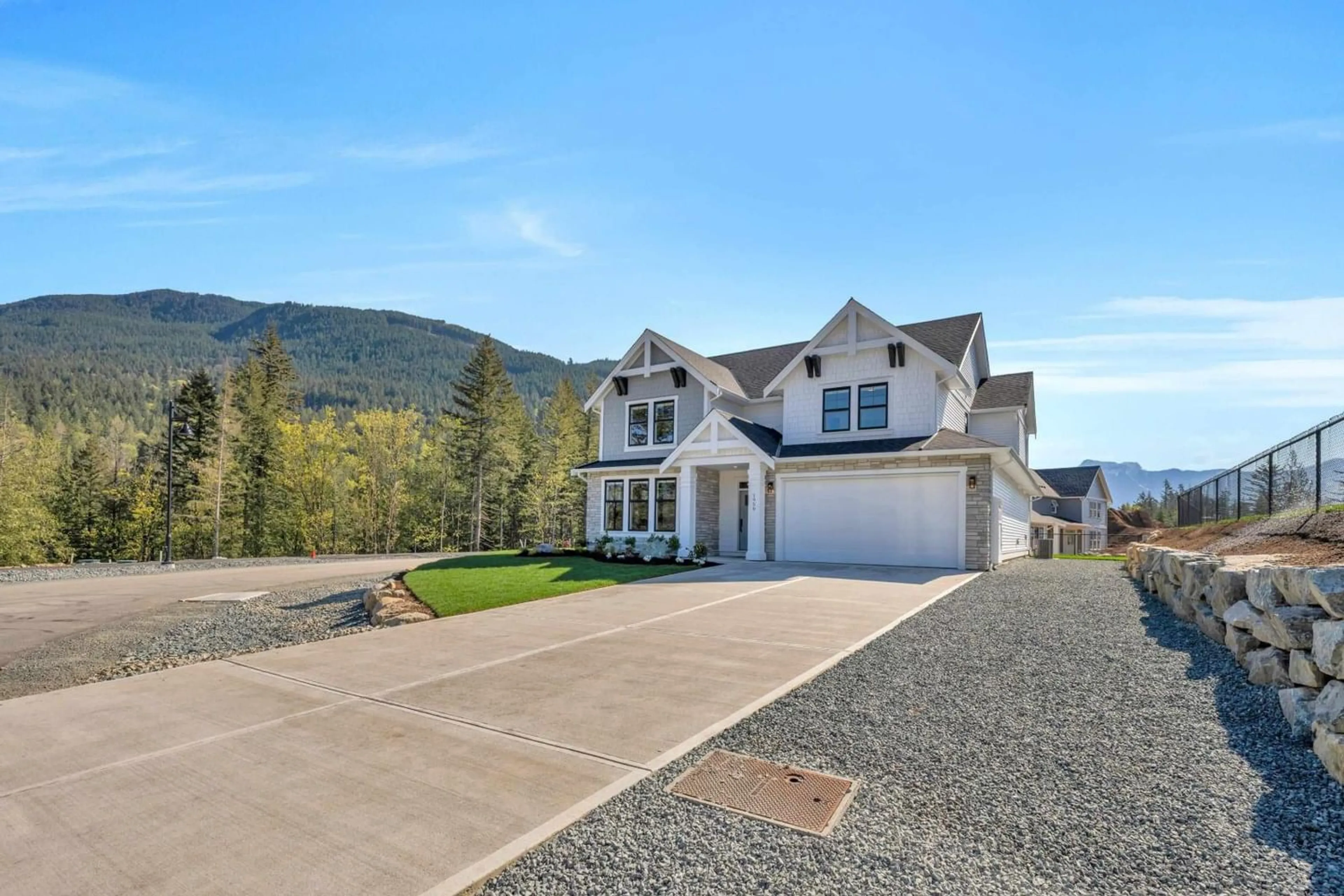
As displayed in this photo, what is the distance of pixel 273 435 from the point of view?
37.3m

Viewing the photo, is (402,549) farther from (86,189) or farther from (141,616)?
(141,616)

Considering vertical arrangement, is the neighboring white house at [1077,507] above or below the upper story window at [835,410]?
below

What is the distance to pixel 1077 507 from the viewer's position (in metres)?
40.1

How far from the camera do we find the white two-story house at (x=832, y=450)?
15.9 metres

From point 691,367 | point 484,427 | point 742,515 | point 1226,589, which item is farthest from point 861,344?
point 484,427

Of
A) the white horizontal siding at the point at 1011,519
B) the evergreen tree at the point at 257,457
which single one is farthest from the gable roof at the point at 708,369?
the evergreen tree at the point at 257,457

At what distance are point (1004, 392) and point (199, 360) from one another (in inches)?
7042

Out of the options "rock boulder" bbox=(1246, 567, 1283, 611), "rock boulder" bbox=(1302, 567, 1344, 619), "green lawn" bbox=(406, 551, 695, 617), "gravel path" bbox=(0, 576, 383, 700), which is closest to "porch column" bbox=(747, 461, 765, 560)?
"green lawn" bbox=(406, 551, 695, 617)

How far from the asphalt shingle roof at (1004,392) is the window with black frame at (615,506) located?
12.0 m

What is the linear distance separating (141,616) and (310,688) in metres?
8.56

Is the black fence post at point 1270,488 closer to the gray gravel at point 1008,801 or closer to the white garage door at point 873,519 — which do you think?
Answer: the white garage door at point 873,519

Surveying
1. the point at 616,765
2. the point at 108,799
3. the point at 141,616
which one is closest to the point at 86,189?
the point at 141,616

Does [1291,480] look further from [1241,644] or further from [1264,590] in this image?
[1264,590]

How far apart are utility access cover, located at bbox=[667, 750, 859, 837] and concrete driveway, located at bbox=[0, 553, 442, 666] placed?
9.49 m
